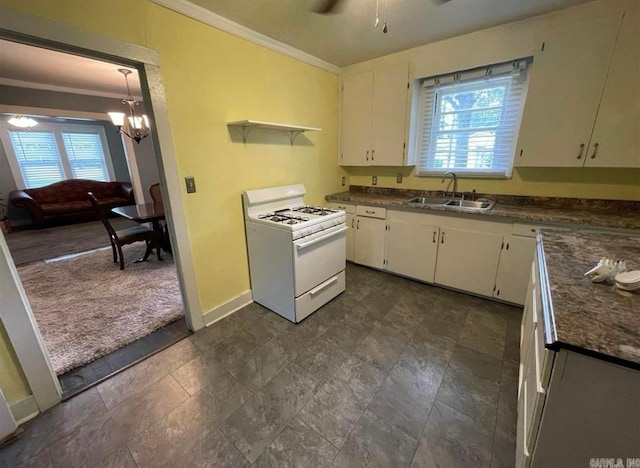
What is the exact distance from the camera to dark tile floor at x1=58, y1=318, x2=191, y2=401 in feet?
5.60

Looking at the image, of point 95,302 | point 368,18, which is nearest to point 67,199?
point 95,302

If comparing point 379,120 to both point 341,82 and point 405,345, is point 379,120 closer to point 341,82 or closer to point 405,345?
point 341,82

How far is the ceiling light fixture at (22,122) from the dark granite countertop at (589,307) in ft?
27.4

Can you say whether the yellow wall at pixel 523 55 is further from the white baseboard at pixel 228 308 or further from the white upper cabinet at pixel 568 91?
the white baseboard at pixel 228 308

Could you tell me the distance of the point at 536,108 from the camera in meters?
2.17

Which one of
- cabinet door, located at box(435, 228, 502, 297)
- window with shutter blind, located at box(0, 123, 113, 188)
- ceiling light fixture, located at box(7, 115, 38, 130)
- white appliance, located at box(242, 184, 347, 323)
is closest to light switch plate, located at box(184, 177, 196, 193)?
white appliance, located at box(242, 184, 347, 323)

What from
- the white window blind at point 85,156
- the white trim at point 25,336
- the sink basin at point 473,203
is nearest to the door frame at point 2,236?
the white trim at point 25,336

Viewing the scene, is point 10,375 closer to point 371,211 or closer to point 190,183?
point 190,183

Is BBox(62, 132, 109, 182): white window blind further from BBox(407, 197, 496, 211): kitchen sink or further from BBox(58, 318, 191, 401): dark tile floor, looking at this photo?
BBox(407, 197, 496, 211): kitchen sink

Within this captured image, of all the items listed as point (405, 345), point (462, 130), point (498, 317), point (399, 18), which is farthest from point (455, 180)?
point (405, 345)

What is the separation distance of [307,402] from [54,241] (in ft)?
18.3

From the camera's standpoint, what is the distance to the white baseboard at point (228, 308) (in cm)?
228

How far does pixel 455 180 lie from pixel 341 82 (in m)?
1.79

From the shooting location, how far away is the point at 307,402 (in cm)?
154
